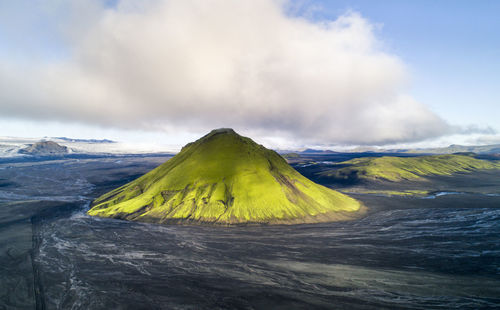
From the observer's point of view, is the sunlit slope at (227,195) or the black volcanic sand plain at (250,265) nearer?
the black volcanic sand plain at (250,265)

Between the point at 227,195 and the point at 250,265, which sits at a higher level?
the point at 227,195

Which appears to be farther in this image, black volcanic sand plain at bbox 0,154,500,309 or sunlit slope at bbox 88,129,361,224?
sunlit slope at bbox 88,129,361,224

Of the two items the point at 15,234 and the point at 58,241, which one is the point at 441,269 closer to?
the point at 58,241

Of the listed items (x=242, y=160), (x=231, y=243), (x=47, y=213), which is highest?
(x=242, y=160)

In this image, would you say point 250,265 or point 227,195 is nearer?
point 250,265

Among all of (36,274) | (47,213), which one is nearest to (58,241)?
(36,274)
